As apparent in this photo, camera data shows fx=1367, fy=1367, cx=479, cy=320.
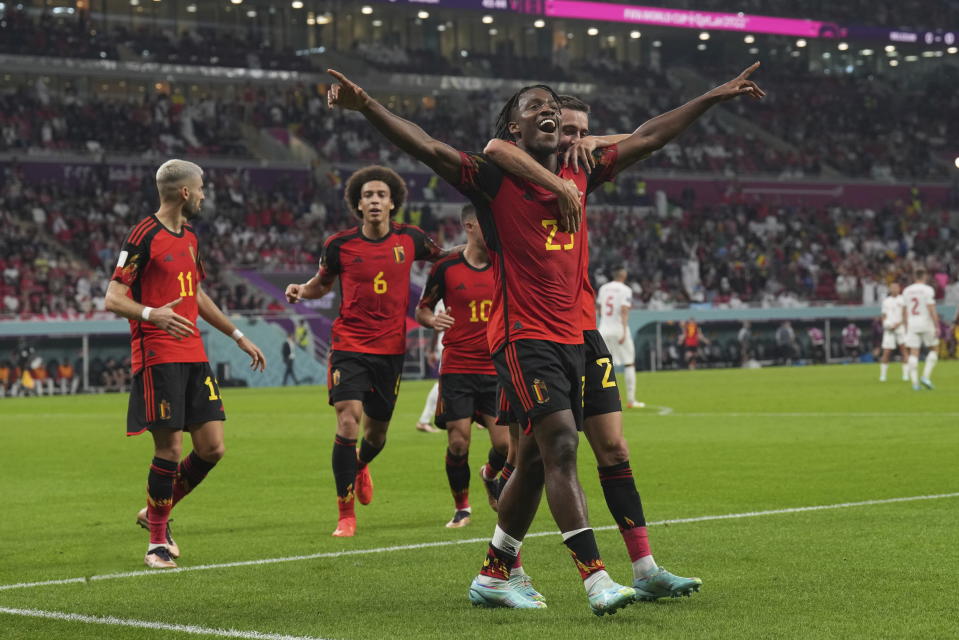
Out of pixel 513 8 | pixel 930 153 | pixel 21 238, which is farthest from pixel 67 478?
pixel 930 153

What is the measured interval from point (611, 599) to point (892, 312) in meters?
26.5

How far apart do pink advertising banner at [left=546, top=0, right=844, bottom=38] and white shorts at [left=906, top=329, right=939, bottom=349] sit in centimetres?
3366

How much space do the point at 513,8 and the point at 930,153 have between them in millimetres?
22751

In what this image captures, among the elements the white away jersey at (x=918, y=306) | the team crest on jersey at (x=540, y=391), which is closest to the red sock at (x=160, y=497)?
the team crest on jersey at (x=540, y=391)

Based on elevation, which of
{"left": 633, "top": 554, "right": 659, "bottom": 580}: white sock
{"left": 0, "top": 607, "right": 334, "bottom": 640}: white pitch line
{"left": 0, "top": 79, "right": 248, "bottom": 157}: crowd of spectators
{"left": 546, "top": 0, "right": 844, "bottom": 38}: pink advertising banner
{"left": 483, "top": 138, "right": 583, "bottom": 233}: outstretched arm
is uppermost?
{"left": 546, "top": 0, "right": 844, "bottom": 38}: pink advertising banner

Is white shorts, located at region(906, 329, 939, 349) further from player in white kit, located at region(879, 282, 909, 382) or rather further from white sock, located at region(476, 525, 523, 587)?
white sock, located at region(476, 525, 523, 587)

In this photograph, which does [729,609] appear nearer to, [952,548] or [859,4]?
[952,548]

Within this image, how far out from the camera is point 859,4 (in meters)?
68.4

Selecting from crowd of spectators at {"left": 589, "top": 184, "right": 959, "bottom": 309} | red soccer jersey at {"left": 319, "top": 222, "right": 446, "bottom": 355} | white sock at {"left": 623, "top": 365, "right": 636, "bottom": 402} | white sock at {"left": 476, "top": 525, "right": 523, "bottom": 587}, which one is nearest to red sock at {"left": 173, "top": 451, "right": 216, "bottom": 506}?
red soccer jersey at {"left": 319, "top": 222, "right": 446, "bottom": 355}

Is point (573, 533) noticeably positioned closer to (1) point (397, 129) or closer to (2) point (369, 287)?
(1) point (397, 129)

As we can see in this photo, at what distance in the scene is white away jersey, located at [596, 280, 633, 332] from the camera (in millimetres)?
24109

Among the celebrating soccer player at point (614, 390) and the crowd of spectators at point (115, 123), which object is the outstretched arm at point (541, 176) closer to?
the celebrating soccer player at point (614, 390)

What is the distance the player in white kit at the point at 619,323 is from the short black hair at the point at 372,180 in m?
13.9

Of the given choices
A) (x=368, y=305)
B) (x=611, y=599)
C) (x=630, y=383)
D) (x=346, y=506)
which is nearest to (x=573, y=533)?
(x=611, y=599)
